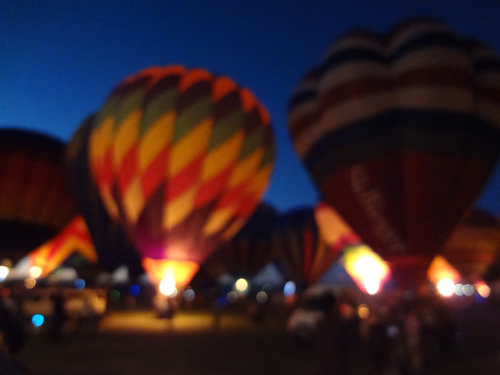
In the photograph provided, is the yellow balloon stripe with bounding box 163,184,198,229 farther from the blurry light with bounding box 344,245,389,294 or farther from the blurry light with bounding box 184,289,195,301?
the blurry light with bounding box 184,289,195,301

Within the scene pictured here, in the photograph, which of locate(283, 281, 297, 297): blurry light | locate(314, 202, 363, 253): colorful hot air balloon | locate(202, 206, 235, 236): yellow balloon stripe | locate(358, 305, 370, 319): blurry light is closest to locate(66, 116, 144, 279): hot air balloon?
locate(202, 206, 235, 236): yellow balloon stripe

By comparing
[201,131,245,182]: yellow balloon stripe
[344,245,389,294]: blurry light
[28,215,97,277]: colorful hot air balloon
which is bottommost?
[344,245,389,294]: blurry light

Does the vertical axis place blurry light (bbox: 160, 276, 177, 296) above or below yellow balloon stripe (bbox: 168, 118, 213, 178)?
below

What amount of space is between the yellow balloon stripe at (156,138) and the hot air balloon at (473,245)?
540 inches

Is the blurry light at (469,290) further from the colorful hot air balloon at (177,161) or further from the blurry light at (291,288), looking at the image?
the colorful hot air balloon at (177,161)

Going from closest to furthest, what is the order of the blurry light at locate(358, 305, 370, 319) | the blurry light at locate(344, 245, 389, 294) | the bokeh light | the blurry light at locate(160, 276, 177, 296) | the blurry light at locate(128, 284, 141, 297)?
the blurry light at locate(358, 305, 370, 319)
the blurry light at locate(160, 276, 177, 296)
the blurry light at locate(344, 245, 389, 294)
the bokeh light
the blurry light at locate(128, 284, 141, 297)

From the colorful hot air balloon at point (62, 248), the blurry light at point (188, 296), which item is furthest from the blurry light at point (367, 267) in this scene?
the colorful hot air balloon at point (62, 248)

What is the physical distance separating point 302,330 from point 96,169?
8.36m

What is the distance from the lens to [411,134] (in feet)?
30.2

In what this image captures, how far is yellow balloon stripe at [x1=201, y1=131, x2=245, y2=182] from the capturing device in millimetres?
11812

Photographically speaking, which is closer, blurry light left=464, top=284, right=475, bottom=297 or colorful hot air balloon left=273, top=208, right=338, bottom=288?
colorful hot air balloon left=273, top=208, right=338, bottom=288

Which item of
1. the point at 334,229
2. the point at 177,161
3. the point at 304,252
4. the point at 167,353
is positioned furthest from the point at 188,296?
the point at 167,353

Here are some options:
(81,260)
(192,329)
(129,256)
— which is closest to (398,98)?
(192,329)

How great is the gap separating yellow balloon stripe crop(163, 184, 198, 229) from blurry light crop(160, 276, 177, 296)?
1336 millimetres
